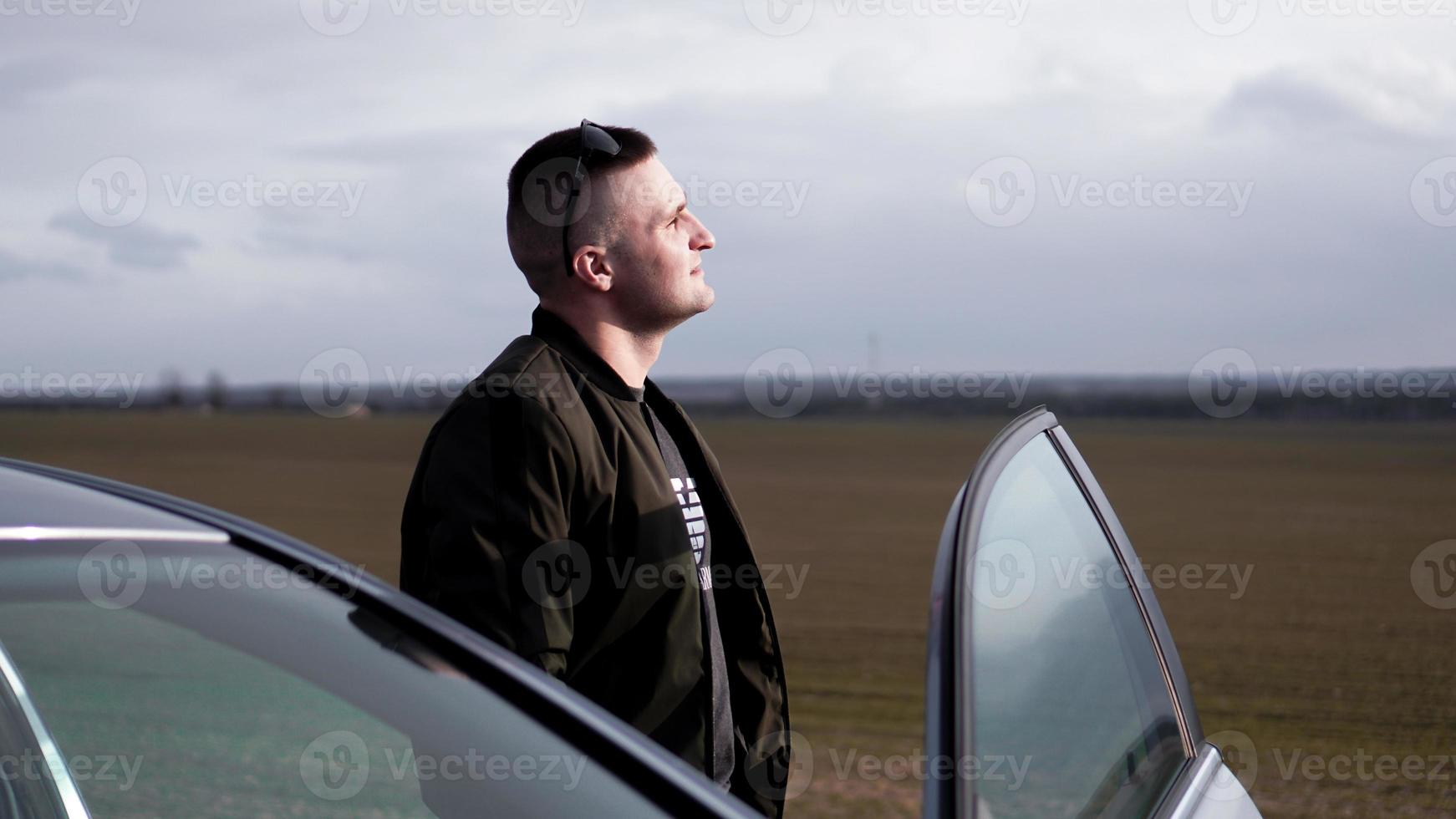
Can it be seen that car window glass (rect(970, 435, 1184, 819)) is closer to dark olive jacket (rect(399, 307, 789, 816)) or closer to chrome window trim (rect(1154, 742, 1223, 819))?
chrome window trim (rect(1154, 742, 1223, 819))

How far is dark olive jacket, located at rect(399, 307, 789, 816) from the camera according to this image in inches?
76.9

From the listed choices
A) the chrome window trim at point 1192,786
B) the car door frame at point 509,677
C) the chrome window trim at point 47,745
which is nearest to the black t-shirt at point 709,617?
the chrome window trim at point 1192,786

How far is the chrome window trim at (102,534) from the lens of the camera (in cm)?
121

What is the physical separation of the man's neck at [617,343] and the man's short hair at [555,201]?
0.34 feet

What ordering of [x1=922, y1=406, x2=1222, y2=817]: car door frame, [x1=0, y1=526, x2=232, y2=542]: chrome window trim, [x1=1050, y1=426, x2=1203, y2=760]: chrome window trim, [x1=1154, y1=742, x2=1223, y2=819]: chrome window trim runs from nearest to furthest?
[x1=0, y1=526, x2=232, y2=542]: chrome window trim, [x1=922, y1=406, x2=1222, y2=817]: car door frame, [x1=1154, y1=742, x2=1223, y2=819]: chrome window trim, [x1=1050, y1=426, x2=1203, y2=760]: chrome window trim

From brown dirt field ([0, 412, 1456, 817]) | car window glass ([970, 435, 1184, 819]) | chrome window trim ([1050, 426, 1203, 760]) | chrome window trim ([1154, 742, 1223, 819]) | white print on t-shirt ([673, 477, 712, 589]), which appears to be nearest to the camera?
car window glass ([970, 435, 1184, 819])

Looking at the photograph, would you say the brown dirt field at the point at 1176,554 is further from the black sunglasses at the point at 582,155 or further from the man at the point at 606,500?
the black sunglasses at the point at 582,155

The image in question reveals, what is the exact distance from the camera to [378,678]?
1.27m

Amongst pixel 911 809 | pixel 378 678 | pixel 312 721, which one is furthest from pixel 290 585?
pixel 911 809

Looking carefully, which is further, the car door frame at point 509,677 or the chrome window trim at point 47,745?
the chrome window trim at point 47,745

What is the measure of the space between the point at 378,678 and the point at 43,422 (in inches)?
2705

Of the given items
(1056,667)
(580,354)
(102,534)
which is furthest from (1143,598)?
(102,534)

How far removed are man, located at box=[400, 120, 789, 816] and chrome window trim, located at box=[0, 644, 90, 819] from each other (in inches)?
22.6

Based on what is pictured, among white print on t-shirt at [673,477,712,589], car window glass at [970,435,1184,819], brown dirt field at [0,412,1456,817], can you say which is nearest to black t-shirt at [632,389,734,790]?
white print on t-shirt at [673,477,712,589]
